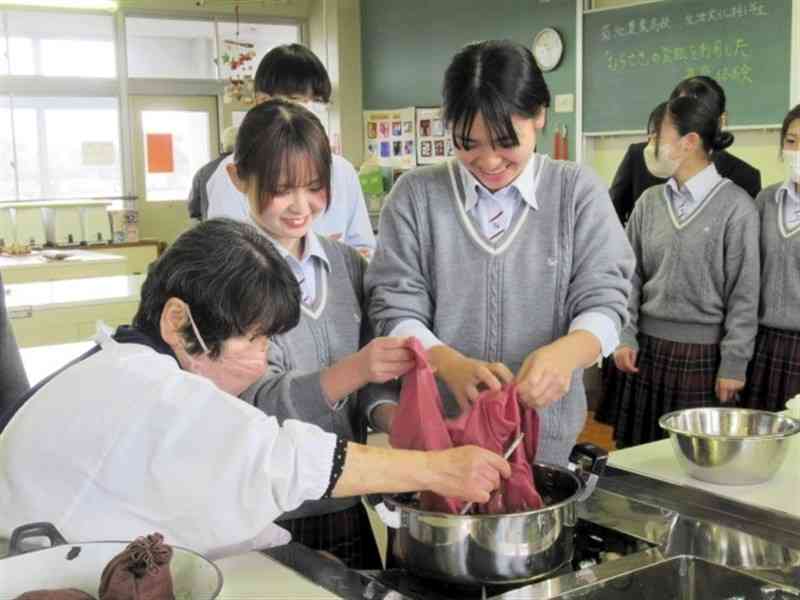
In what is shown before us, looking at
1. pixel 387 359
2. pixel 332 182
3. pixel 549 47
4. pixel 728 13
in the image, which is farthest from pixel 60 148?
pixel 387 359

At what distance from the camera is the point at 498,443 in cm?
122

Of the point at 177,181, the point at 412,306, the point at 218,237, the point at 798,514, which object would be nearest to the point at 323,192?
the point at 412,306

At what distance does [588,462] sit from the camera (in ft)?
4.54

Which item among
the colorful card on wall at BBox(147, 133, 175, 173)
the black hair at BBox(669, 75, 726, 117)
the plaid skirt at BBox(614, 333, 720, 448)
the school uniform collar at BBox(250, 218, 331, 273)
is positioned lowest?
the plaid skirt at BBox(614, 333, 720, 448)

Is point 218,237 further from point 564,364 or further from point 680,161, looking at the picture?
point 680,161

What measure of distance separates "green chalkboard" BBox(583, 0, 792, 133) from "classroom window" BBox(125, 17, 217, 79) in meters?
3.61

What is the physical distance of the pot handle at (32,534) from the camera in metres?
0.97

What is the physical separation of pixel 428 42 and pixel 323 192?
553cm

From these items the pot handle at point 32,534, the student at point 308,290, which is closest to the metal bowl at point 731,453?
the student at point 308,290

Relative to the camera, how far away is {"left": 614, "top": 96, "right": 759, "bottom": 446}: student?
8.32 ft

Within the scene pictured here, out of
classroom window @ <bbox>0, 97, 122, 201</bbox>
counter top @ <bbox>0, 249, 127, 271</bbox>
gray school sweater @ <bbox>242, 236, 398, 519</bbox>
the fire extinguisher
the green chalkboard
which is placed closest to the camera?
gray school sweater @ <bbox>242, 236, 398, 519</bbox>

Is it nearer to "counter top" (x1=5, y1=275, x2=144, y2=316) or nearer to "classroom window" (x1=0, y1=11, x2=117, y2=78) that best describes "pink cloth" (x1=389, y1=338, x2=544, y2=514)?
"counter top" (x1=5, y1=275, x2=144, y2=316)

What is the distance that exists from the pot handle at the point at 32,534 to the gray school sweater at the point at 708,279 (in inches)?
76.8

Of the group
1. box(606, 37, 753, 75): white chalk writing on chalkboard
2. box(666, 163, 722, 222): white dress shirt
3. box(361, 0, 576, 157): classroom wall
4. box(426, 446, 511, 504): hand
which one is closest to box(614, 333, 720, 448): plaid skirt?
box(666, 163, 722, 222): white dress shirt
